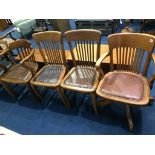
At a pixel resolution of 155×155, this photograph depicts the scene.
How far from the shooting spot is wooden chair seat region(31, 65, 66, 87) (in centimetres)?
177

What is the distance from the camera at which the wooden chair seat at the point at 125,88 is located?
4.45 feet

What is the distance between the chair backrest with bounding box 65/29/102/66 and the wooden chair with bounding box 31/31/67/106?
15cm

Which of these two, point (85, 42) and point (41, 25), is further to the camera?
point (41, 25)

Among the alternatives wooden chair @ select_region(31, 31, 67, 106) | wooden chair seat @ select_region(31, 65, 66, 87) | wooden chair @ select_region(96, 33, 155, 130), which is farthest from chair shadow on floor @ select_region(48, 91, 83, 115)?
wooden chair @ select_region(96, 33, 155, 130)

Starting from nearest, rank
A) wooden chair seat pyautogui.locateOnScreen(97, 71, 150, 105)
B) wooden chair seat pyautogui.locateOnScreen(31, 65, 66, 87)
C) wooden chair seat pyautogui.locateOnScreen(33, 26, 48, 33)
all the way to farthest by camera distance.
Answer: wooden chair seat pyautogui.locateOnScreen(97, 71, 150, 105) → wooden chair seat pyautogui.locateOnScreen(31, 65, 66, 87) → wooden chair seat pyautogui.locateOnScreen(33, 26, 48, 33)

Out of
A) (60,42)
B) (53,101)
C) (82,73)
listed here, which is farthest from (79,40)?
(53,101)

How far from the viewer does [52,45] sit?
1923mm

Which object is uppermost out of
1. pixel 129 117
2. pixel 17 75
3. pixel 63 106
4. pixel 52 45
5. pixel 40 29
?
pixel 52 45

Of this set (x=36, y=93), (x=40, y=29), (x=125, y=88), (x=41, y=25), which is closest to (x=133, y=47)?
(x=125, y=88)

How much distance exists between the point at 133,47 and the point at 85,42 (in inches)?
19.8

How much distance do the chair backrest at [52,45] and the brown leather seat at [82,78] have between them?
253 mm

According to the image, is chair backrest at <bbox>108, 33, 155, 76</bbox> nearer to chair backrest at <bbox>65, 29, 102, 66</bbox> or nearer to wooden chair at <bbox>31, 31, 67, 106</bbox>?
chair backrest at <bbox>65, 29, 102, 66</bbox>

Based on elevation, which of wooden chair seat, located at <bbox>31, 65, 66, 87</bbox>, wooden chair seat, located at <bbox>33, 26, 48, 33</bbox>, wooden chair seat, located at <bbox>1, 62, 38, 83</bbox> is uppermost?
wooden chair seat, located at <bbox>31, 65, 66, 87</bbox>

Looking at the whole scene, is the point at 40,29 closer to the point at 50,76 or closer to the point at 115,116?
the point at 50,76
